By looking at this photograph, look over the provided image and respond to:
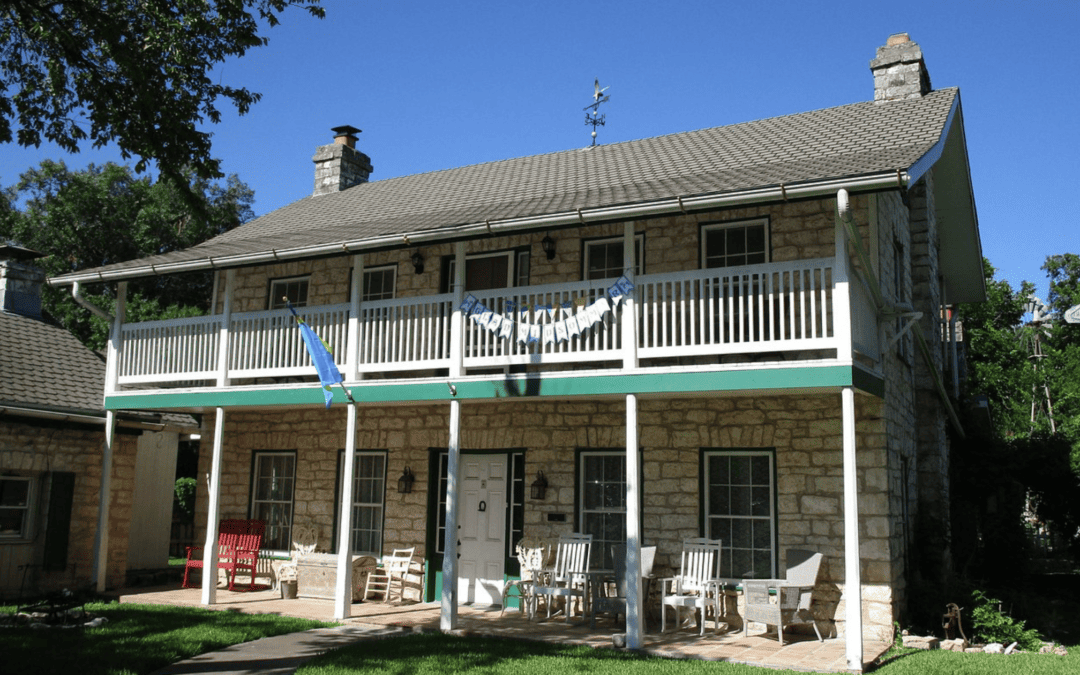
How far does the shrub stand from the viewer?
984 centimetres

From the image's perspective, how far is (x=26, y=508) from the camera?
1286 cm

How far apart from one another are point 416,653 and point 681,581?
335cm

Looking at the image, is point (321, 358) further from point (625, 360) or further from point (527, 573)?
point (625, 360)

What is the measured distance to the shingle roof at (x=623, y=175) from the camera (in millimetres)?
9781

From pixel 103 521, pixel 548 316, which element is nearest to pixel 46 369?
pixel 103 521

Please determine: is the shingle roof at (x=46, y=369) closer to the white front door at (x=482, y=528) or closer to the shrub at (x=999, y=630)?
the white front door at (x=482, y=528)

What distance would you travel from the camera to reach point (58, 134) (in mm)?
9492

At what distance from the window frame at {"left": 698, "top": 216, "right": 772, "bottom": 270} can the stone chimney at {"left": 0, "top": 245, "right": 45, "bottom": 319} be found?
1189cm

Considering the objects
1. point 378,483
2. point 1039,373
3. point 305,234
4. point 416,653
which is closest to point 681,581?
point 416,653

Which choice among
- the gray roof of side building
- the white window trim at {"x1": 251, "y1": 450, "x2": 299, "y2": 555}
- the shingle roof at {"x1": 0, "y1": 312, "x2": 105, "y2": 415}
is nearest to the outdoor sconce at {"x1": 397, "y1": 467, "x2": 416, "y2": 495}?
the white window trim at {"x1": 251, "y1": 450, "x2": 299, "y2": 555}

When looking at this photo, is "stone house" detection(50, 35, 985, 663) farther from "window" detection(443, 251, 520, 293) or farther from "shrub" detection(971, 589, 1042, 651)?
"shrub" detection(971, 589, 1042, 651)

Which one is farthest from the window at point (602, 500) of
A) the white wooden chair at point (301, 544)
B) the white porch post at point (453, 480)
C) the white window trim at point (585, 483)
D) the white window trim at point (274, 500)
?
the white window trim at point (274, 500)

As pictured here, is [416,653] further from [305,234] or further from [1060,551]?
[1060,551]

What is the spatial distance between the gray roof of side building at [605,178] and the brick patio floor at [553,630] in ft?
14.9
